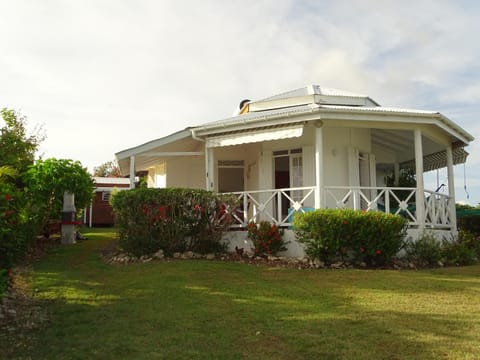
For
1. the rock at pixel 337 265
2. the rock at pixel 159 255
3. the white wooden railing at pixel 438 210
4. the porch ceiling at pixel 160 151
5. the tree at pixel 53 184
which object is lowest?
the rock at pixel 337 265

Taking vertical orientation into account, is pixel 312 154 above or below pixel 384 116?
below

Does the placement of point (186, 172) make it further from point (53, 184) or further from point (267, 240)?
point (267, 240)

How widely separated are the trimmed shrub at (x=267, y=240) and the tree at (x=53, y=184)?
639cm

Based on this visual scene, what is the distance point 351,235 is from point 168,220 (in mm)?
4218

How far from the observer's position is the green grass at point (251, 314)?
468cm

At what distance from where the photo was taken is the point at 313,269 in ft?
32.0

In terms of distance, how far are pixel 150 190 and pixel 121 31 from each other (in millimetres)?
3654

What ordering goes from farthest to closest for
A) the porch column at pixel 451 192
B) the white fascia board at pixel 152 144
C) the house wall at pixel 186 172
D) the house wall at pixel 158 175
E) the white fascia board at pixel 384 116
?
the house wall at pixel 158 175 → the house wall at pixel 186 172 → the porch column at pixel 451 192 → the white fascia board at pixel 152 144 → the white fascia board at pixel 384 116

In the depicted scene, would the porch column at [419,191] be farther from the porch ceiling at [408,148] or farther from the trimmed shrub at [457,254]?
the porch ceiling at [408,148]

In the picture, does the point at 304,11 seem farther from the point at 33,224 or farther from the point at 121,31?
the point at 33,224

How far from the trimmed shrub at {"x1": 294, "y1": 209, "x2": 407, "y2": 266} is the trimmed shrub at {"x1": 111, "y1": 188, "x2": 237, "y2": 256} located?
237cm

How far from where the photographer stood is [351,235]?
9883 mm

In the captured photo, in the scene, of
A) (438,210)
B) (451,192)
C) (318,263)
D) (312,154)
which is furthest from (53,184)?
(451,192)

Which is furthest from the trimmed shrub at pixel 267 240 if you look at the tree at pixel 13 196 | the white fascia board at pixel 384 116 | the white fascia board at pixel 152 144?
the tree at pixel 13 196
